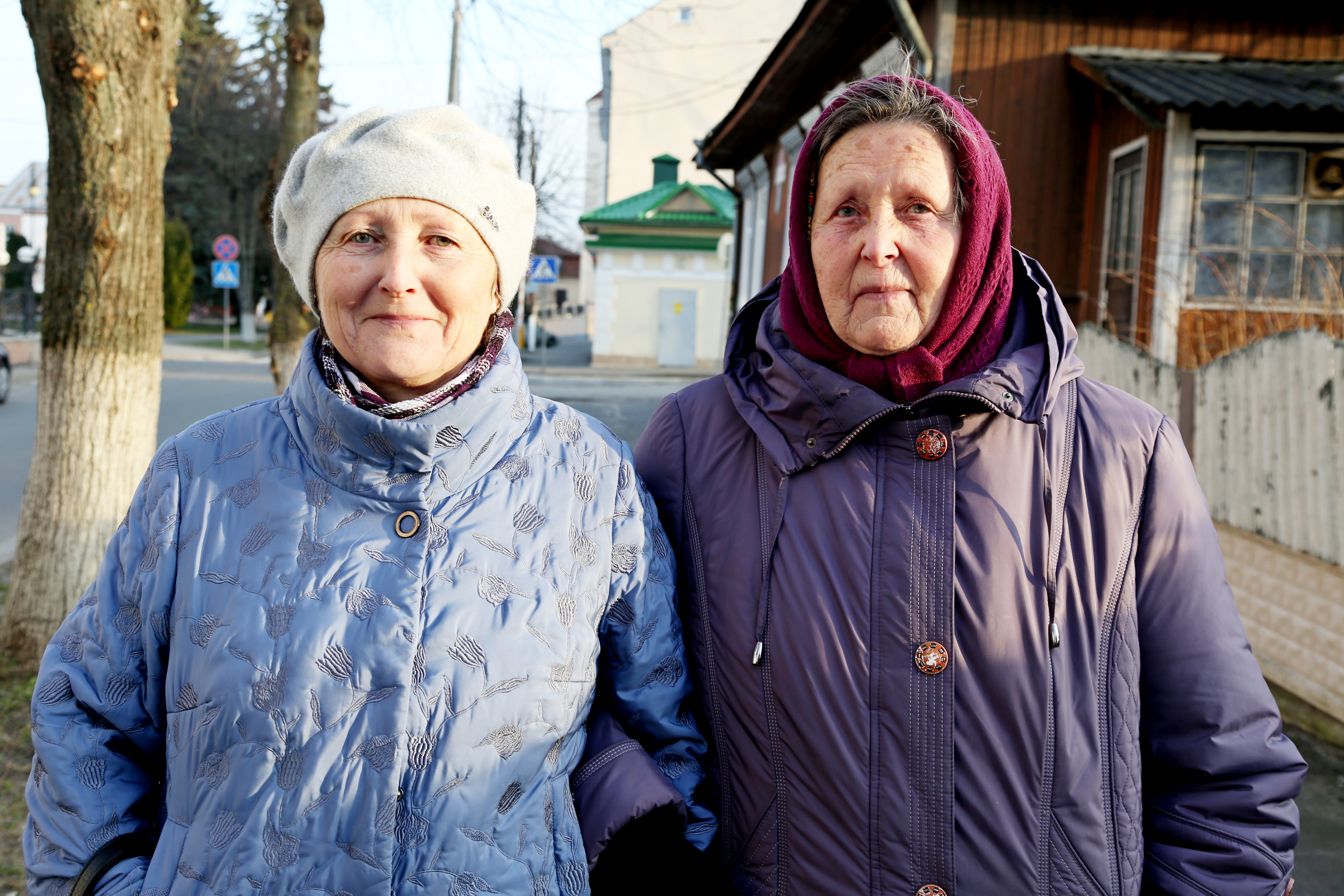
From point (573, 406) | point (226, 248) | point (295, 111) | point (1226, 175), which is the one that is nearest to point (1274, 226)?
point (1226, 175)

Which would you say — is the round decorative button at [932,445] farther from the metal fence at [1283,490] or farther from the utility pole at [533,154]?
the utility pole at [533,154]

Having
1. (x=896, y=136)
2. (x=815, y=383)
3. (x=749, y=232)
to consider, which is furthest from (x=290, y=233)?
(x=749, y=232)

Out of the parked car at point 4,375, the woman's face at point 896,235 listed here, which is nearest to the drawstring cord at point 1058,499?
the woman's face at point 896,235

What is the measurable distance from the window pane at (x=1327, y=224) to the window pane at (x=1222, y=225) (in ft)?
1.88

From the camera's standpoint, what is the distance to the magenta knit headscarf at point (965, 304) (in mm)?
1700

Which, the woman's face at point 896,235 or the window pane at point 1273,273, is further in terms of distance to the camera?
the window pane at point 1273,273

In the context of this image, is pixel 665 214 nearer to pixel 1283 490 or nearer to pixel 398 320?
pixel 1283 490

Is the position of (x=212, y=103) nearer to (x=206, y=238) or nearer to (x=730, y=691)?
(x=206, y=238)

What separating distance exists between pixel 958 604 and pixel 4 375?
1658 cm

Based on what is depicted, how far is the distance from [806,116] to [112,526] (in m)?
10.2

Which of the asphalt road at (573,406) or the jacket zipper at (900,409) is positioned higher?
the jacket zipper at (900,409)

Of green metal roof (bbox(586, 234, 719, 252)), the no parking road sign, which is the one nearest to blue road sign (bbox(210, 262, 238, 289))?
the no parking road sign

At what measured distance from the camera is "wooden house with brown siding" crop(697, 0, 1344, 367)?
26.1 ft

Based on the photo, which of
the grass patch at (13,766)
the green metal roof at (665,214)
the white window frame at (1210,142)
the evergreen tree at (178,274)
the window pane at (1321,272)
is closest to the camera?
the grass patch at (13,766)
